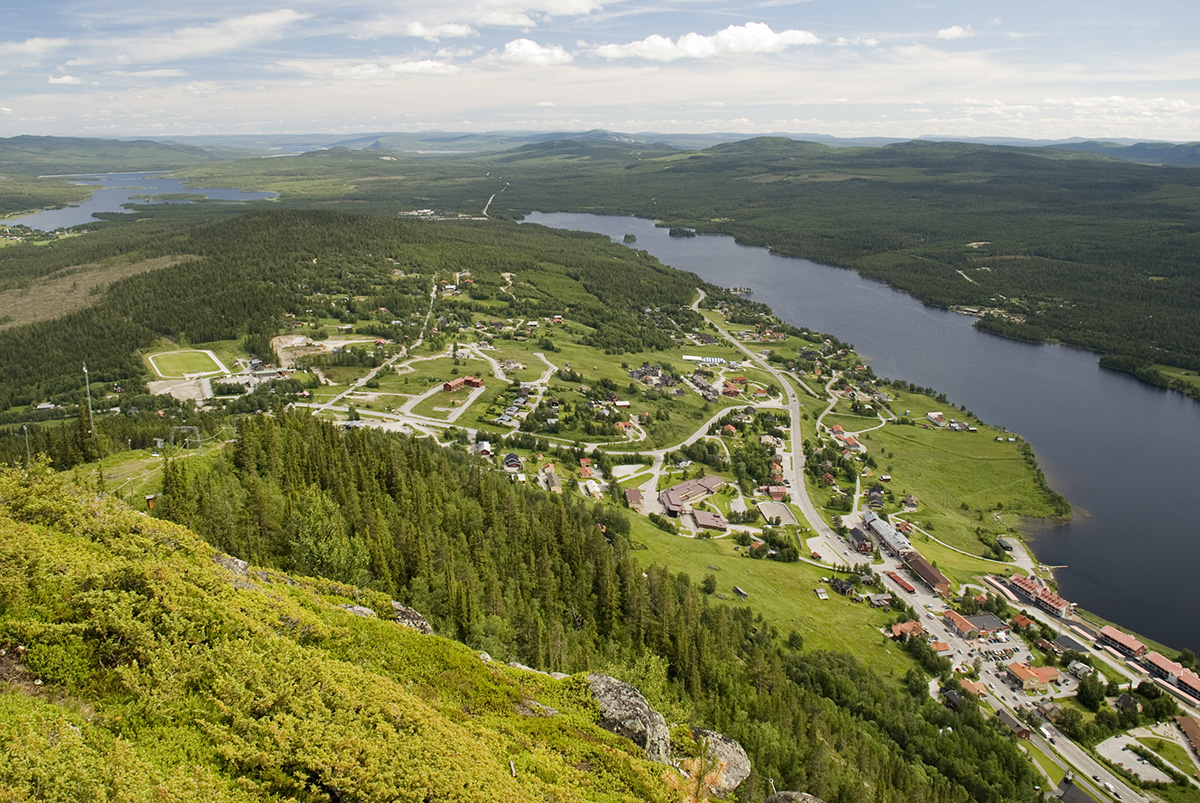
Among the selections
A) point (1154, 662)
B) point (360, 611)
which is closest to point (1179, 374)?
point (1154, 662)

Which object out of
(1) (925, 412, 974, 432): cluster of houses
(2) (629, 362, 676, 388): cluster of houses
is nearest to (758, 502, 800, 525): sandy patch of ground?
(2) (629, 362, 676, 388): cluster of houses

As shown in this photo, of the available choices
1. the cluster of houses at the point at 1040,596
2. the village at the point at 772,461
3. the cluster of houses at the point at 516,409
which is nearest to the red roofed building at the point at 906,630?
the village at the point at 772,461

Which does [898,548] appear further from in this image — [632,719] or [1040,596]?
[632,719]

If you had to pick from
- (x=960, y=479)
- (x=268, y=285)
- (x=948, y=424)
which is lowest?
(x=960, y=479)

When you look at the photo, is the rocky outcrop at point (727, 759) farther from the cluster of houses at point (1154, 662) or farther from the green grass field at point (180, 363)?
the green grass field at point (180, 363)

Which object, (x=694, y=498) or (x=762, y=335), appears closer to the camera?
(x=694, y=498)

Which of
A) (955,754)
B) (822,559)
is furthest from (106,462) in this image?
(822,559)
